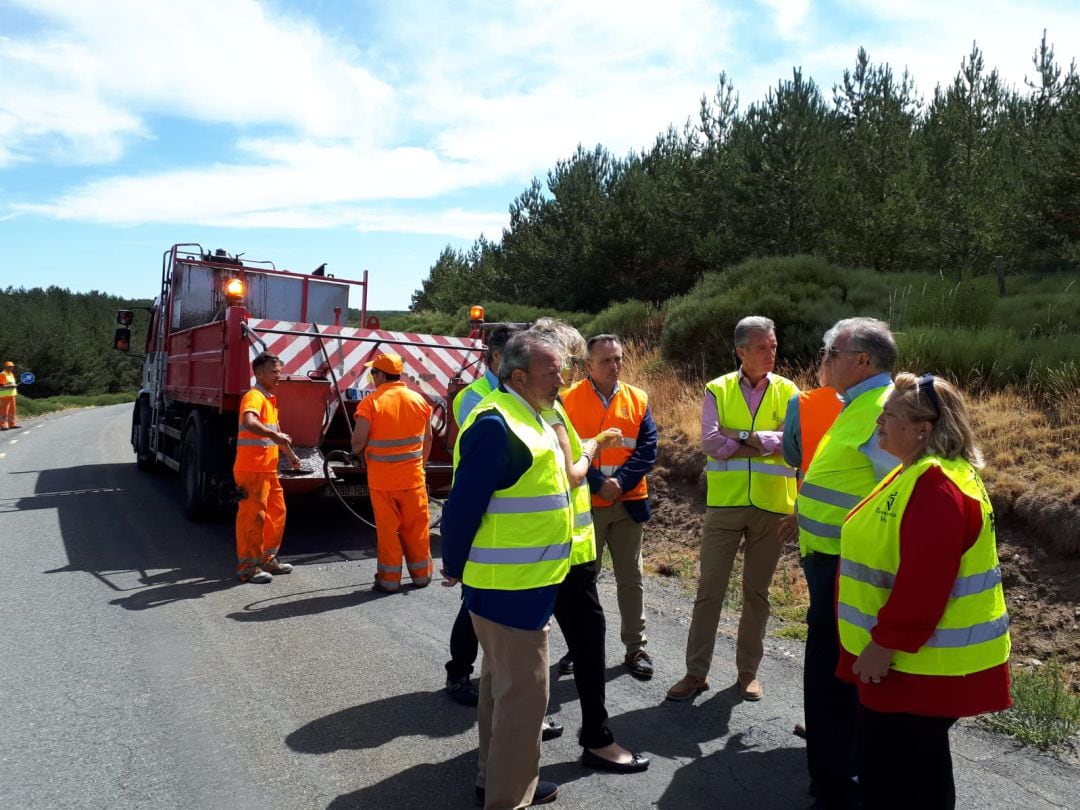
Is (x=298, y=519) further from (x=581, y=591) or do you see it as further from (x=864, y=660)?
(x=864, y=660)

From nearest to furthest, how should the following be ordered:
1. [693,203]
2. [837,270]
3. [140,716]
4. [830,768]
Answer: [830,768]
[140,716]
[837,270]
[693,203]

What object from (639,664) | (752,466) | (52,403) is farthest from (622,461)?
(52,403)

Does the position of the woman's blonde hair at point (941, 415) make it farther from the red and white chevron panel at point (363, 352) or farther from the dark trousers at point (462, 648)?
the red and white chevron panel at point (363, 352)

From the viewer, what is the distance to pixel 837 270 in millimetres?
14648

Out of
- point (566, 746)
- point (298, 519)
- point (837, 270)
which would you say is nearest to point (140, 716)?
point (566, 746)

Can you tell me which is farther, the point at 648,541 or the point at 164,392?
the point at 164,392

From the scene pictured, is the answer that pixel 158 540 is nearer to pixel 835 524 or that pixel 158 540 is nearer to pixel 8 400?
pixel 835 524

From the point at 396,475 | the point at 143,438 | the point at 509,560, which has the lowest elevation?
the point at 143,438

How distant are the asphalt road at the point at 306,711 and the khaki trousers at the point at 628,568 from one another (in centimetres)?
23

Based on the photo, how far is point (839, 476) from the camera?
3221mm

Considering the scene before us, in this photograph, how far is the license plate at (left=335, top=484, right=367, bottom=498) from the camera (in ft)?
26.0

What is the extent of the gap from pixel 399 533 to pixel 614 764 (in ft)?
10.8

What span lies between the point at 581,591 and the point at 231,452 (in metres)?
6.04

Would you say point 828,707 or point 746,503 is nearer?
point 828,707
